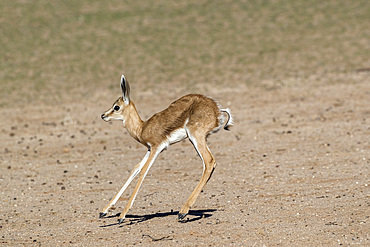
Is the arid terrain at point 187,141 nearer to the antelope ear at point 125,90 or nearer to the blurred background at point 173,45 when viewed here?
the blurred background at point 173,45

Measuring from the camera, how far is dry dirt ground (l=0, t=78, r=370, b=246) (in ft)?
26.3

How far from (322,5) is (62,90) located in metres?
19.9

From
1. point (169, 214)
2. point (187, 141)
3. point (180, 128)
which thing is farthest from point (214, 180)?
point (187, 141)

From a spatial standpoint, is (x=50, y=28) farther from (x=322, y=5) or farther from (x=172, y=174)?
(x=172, y=174)

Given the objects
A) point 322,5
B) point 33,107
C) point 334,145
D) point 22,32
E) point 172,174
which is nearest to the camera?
point 172,174

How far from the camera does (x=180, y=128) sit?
28.7ft

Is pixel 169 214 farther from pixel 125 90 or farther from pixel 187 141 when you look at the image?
pixel 187 141

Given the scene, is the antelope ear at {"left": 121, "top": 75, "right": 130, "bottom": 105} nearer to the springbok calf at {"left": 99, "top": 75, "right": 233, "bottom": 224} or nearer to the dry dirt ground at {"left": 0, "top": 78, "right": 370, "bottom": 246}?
the springbok calf at {"left": 99, "top": 75, "right": 233, "bottom": 224}

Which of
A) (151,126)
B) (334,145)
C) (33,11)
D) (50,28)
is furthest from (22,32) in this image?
(151,126)

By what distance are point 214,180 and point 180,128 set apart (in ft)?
7.55

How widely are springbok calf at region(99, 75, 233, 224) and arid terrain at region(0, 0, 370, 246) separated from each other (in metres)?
0.61

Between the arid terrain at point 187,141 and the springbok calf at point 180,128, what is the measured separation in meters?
0.61

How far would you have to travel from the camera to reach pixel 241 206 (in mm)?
9047

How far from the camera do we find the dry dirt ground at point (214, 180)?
8008mm
